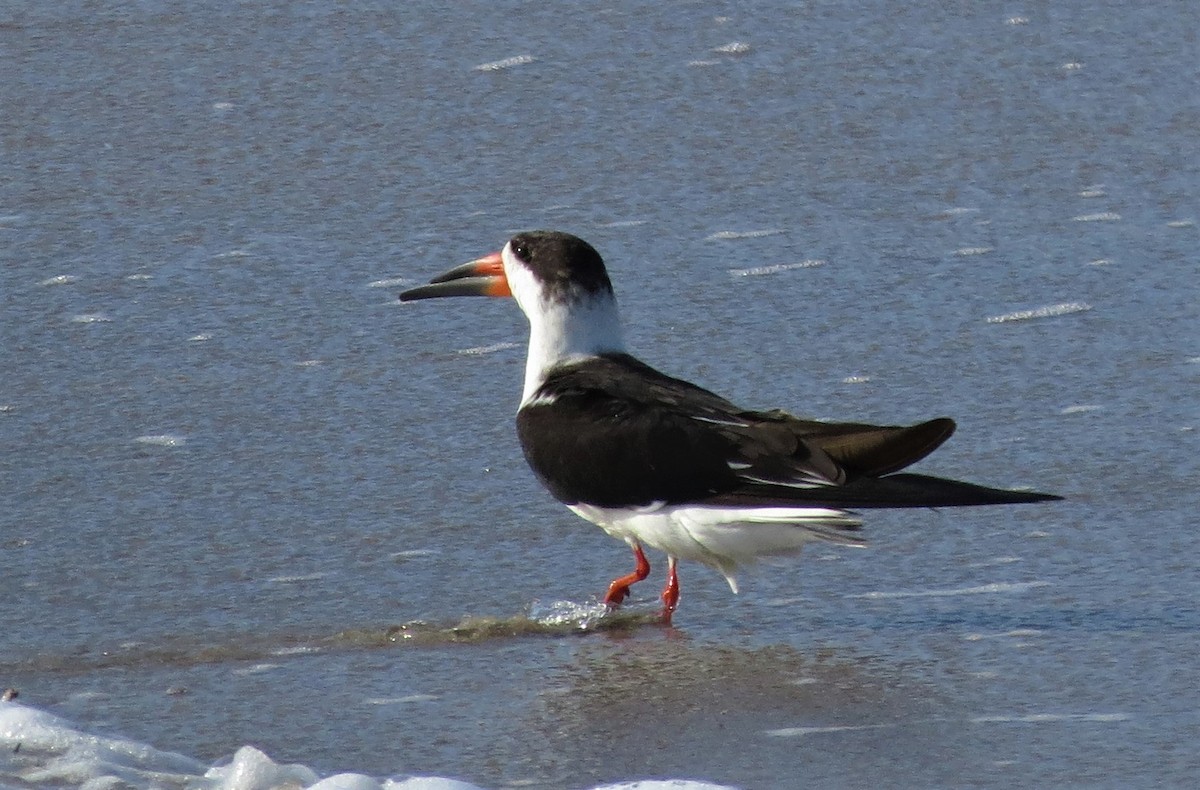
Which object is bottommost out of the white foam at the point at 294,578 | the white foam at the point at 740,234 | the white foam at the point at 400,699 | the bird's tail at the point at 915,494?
the white foam at the point at 740,234

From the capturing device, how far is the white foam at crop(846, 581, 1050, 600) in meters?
4.24

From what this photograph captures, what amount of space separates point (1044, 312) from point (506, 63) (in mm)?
2309

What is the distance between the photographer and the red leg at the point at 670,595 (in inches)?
172

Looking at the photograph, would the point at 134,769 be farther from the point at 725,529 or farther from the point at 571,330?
the point at 571,330

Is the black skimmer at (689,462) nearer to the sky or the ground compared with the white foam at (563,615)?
nearer to the sky

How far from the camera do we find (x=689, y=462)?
4312mm

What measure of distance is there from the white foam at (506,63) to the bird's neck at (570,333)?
7.57ft

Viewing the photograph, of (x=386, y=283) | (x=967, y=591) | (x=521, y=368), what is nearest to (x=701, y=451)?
(x=967, y=591)

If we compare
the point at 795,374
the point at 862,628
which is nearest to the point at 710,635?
the point at 862,628

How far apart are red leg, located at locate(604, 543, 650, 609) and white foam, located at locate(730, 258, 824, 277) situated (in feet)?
4.74

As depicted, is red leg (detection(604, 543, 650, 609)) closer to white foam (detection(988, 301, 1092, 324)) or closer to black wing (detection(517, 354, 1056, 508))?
black wing (detection(517, 354, 1056, 508))

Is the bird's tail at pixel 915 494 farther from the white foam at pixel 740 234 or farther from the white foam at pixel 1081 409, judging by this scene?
the white foam at pixel 740 234

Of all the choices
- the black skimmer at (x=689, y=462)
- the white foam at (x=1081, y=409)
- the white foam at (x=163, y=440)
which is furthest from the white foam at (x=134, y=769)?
the white foam at (x=1081, y=409)

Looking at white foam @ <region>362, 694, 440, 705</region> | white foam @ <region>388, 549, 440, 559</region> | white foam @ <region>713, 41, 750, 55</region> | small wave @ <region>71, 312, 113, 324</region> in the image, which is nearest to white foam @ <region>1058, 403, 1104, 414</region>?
white foam @ <region>388, 549, 440, 559</region>
